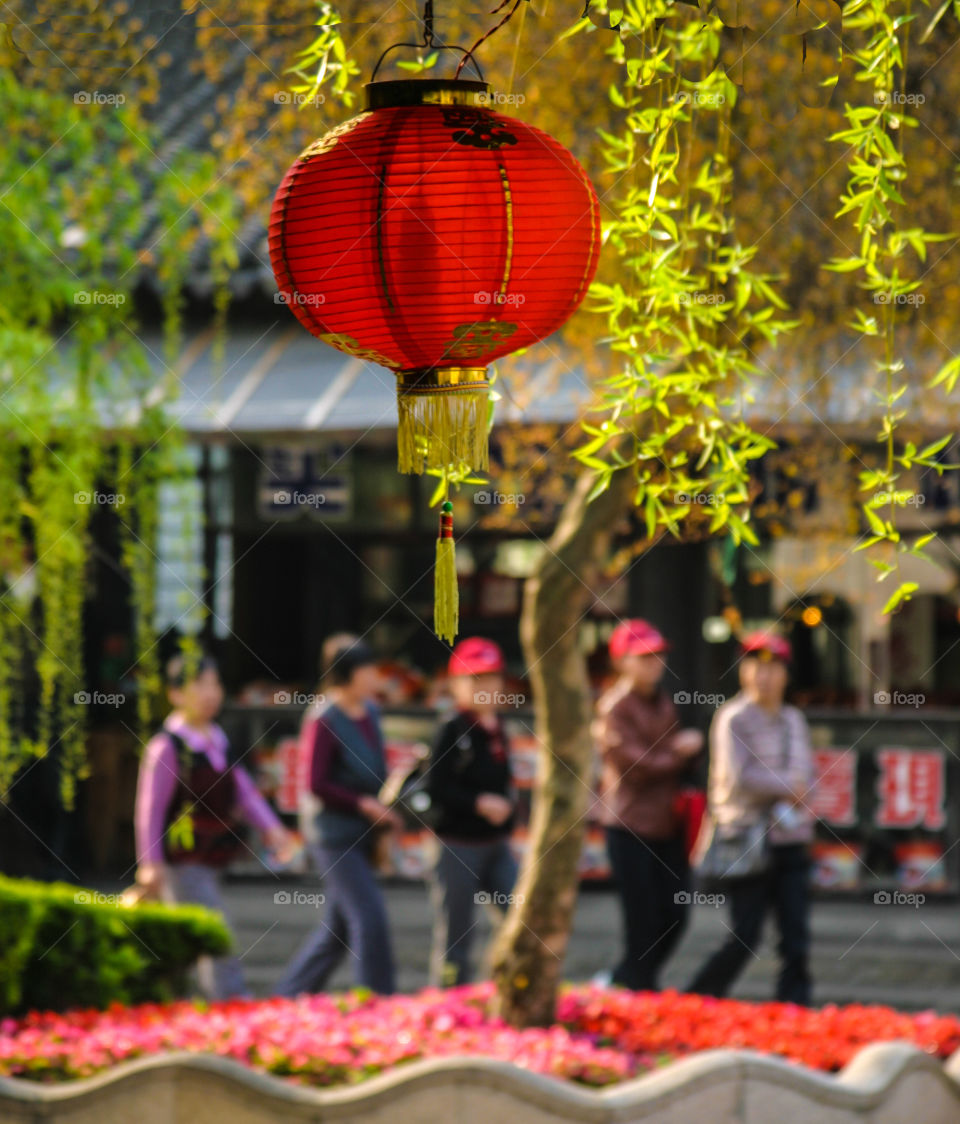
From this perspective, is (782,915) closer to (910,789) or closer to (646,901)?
(646,901)

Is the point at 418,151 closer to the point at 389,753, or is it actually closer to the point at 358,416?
the point at 358,416

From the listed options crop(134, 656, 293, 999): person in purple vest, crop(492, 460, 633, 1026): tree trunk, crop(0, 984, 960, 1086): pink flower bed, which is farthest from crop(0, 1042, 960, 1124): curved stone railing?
crop(134, 656, 293, 999): person in purple vest

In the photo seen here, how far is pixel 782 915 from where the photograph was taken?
6469 mm

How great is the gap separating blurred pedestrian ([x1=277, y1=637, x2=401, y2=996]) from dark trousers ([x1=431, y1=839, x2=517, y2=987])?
22cm

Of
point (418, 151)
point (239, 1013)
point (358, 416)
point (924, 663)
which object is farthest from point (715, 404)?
point (924, 663)

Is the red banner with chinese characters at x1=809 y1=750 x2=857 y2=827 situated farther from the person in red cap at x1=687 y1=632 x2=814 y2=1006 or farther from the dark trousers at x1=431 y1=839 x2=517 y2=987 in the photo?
the dark trousers at x1=431 y1=839 x2=517 y2=987

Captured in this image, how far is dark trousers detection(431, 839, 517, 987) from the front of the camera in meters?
6.36

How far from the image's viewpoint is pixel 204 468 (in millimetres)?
10867

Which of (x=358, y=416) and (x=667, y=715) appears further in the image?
(x=358, y=416)

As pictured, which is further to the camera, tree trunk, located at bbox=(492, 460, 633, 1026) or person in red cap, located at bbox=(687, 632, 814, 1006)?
person in red cap, located at bbox=(687, 632, 814, 1006)

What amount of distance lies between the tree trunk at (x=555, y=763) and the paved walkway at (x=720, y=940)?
2.14 metres

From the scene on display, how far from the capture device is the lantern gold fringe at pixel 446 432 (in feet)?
10.2

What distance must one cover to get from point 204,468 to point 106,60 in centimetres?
456

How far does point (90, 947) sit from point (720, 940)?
12.2ft
